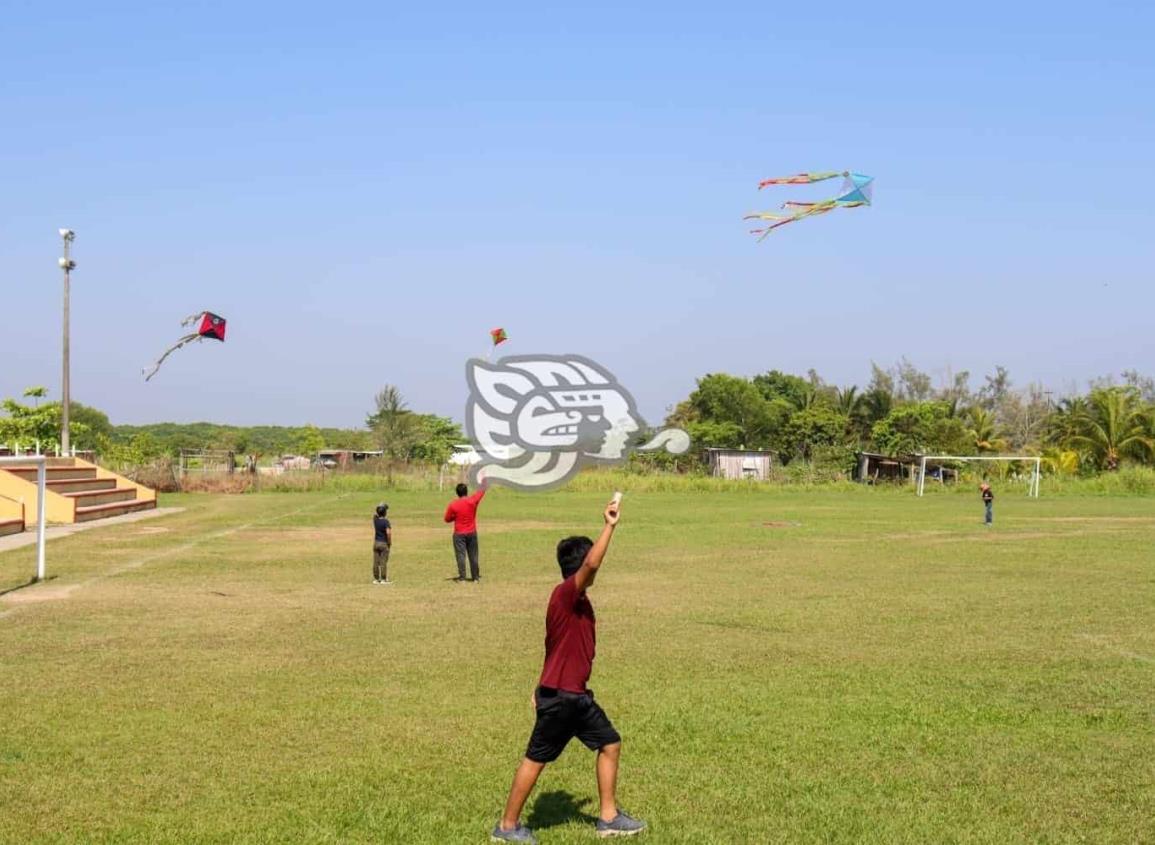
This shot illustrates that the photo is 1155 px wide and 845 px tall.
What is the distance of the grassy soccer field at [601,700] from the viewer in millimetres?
7191

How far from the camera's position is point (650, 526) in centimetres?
3375

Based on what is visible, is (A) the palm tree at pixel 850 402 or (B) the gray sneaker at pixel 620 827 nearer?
(B) the gray sneaker at pixel 620 827

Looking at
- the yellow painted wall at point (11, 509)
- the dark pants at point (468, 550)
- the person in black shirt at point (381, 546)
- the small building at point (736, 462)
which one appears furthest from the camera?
the small building at point (736, 462)

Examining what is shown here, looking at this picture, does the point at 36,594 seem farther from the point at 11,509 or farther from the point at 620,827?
the point at 11,509

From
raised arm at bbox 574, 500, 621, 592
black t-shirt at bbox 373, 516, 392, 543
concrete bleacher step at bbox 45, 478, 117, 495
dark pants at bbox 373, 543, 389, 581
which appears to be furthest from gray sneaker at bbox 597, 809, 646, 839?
concrete bleacher step at bbox 45, 478, 117, 495

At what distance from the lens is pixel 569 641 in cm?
675

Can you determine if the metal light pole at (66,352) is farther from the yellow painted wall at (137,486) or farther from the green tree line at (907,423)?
the green tree line at (907,423)

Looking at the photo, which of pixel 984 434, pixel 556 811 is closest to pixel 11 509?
pixel 556 811

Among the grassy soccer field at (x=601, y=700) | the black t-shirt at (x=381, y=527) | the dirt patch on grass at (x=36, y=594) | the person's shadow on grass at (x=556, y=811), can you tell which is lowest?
the person's shadow on grass at (x=556, y=811)

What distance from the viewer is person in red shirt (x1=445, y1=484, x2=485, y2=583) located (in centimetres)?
1978

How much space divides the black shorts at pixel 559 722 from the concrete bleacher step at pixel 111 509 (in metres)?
30.2

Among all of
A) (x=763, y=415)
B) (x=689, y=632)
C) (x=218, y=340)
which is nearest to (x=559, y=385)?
(x=689, y=632)

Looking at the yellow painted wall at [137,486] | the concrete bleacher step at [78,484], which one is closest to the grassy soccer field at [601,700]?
the concrete bleacher step at [78,484]

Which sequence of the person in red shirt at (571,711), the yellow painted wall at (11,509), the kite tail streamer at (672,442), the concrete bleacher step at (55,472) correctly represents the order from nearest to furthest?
1. the person in red shirt at (571,711)
2. the kite tail streamer at (672,442)
3. the yellow painted wall at (11,509)
4. the concrete bleacher step at (55,472)
